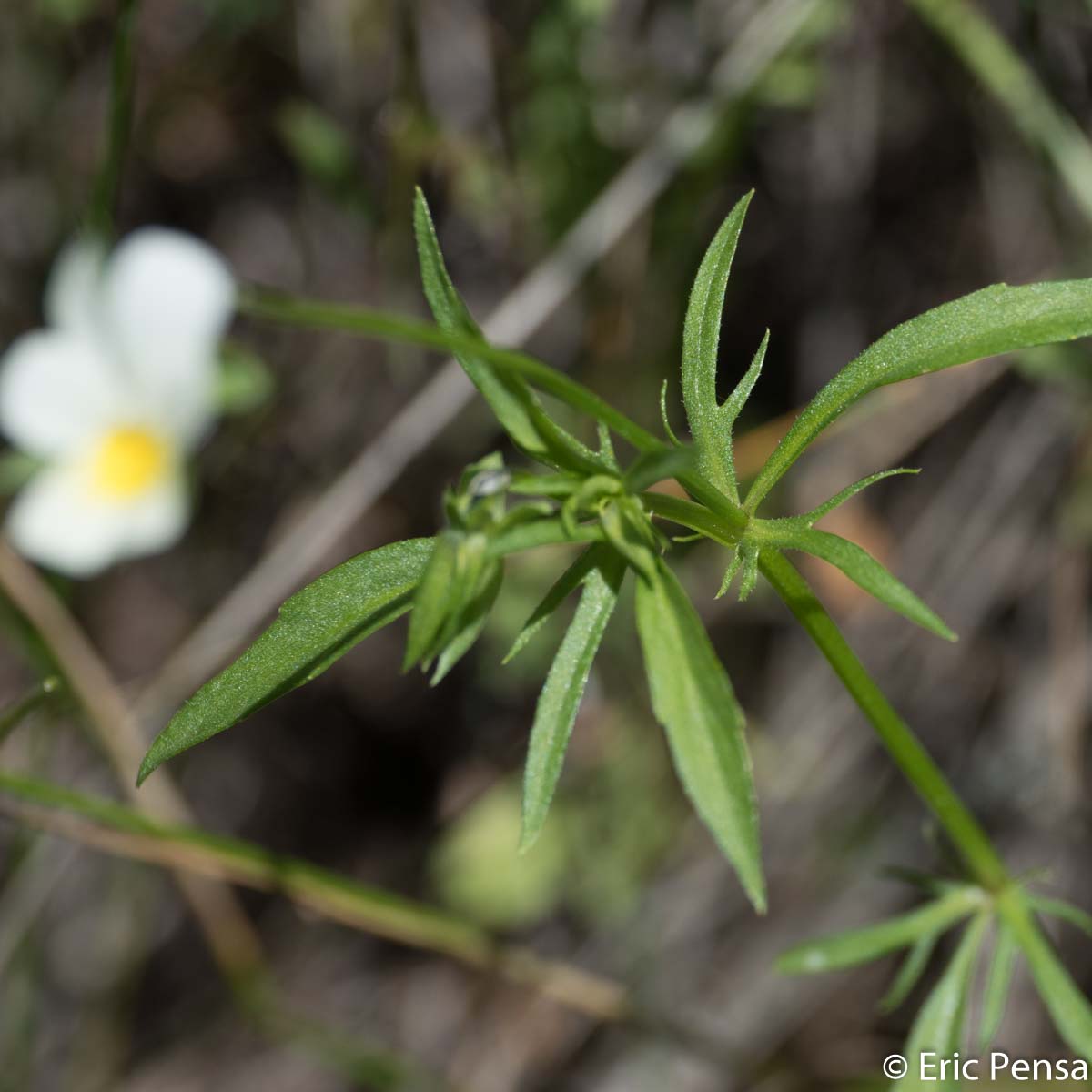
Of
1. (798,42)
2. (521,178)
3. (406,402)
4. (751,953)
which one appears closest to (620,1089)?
(751,953)

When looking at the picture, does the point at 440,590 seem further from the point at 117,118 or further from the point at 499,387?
the point at 117,118

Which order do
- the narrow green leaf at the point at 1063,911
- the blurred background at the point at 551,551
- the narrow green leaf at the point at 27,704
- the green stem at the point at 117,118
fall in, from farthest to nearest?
the blurred background at the point at 551,551, the green stem at the point at 117,118, the narrow green leaf at the point at 27,704, the narrow green leaf at the point at 1063,911

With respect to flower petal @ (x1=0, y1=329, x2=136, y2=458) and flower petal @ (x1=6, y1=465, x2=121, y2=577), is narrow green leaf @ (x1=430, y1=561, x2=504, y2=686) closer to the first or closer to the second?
flower petal @ (x1=6, y1=465, x2=121, y2=577)

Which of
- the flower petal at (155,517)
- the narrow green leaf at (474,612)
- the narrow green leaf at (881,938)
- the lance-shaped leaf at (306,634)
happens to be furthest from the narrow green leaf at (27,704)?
the narrow green leaf at (881,938)

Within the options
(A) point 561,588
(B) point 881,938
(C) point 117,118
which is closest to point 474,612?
(A) point 561,588

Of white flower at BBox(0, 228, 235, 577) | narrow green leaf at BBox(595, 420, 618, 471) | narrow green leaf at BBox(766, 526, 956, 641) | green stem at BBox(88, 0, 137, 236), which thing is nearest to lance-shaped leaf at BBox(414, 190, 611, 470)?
narrow green leaf at BBox(595, 420, 618, 471)

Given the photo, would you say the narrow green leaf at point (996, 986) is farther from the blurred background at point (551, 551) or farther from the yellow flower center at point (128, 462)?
the yellow flower center at point (128, 462)
